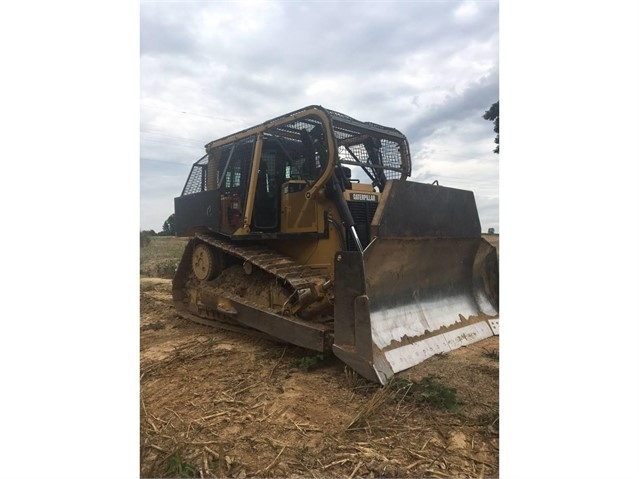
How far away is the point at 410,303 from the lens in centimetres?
423

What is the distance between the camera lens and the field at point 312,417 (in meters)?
2.36

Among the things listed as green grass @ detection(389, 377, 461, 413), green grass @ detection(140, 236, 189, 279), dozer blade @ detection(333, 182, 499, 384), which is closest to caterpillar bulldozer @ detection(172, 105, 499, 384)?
dozer blade @ detection(333, 182, 499, 384)

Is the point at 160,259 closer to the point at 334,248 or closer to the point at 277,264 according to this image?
the point at 277,264

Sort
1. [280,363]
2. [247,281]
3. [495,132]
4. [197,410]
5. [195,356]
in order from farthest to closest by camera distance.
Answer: [247,281]
[195,356]
[280,363]
[197,410]
[495,132]

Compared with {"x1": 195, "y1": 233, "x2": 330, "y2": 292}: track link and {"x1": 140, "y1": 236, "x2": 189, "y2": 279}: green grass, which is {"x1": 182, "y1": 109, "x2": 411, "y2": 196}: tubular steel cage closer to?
{"x1": 195, "y1": 233, "x2": 330, "y2": 292}: track link

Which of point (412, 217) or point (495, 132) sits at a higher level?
point (495, 132)

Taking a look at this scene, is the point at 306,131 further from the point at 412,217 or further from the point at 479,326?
the point at 479,326

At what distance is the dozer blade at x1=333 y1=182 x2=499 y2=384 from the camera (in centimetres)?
346

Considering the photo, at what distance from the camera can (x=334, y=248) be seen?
467 cm

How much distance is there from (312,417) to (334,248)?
2084mm

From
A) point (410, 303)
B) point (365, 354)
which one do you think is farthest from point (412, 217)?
point (365, 354)

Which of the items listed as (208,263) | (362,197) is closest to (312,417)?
(362,197)

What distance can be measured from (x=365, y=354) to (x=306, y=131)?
109 inches

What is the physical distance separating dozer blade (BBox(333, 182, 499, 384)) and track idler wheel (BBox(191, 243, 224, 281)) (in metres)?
2.63
